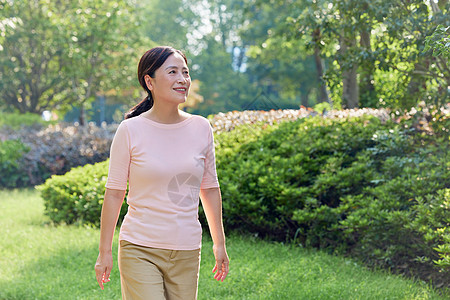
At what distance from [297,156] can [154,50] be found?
403 centimetres

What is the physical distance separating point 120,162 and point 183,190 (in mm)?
330

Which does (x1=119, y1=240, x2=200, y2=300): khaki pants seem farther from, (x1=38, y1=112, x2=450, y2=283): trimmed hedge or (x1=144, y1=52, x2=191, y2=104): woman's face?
(x1=38, y1=112, x2=450, y2=283): trimmed hedge

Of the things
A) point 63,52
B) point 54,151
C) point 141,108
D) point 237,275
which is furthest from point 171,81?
point 63,52

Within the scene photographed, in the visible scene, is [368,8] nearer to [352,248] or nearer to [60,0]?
[352,248]

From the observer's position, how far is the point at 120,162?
2.71 metres

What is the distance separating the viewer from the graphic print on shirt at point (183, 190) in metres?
2.70

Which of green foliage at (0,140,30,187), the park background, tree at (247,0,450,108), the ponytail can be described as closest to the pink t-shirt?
the ponytail

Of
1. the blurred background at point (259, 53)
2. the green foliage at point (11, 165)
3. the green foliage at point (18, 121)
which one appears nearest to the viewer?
the blurred background at point (259, 53)

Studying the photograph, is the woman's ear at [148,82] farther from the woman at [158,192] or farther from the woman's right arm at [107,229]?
the woman's right arm at [107,229]

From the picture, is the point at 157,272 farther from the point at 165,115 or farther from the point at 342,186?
the point at 342,186

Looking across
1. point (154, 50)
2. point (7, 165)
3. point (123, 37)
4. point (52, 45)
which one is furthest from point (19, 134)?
point (154, 50)

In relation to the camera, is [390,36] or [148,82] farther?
[390,36]

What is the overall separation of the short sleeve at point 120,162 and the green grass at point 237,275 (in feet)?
7.79

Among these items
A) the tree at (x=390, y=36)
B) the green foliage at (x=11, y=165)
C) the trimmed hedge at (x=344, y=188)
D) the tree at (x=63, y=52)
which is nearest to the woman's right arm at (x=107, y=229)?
the trimmed hedge at (x=344, y=188)
